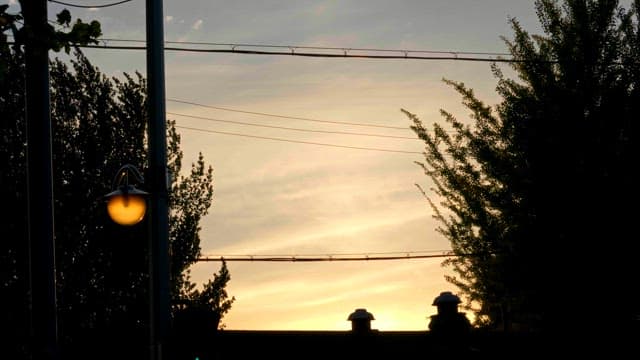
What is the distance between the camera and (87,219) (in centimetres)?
3328

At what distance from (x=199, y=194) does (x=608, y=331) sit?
15.6 meters

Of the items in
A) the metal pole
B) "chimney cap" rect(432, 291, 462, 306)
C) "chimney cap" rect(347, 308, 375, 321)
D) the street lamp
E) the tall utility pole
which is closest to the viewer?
the tall utility pole

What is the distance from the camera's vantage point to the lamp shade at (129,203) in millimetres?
11711

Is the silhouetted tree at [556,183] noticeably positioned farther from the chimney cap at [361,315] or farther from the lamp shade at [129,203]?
the lamp shade at [129,203]

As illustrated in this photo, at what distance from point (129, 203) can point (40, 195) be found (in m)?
2.15

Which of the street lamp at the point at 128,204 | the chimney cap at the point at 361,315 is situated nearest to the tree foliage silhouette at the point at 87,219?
the chimney cap at the point at 361,315

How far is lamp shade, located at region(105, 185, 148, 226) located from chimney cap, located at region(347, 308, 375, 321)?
51.2 ft

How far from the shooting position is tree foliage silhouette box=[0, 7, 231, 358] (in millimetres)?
31641

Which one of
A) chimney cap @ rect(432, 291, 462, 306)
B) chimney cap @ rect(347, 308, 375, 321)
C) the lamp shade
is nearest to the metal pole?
the lamp shade

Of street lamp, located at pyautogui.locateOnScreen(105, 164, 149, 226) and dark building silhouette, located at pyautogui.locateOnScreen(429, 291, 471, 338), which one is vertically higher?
street lamp, located at pyautogui.locateOnScreen(105, 164, 149, 226)

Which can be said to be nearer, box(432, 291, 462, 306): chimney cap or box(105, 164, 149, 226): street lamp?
box(105, 164, 149, 226): street lamp

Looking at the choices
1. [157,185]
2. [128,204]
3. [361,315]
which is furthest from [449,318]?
[128,204]

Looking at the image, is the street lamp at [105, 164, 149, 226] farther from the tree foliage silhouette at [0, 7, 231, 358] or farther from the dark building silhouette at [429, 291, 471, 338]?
the tree foliage silhouette at [0, 7, 231, 358]

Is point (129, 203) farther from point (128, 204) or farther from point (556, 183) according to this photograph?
point (556, 183)
